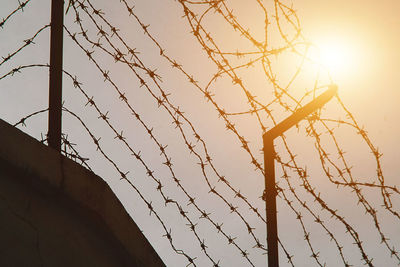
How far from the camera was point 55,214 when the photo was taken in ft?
5.81

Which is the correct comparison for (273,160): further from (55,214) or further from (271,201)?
(55,214)

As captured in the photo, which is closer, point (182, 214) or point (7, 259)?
point (7, 259)

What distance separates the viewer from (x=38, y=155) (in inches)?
67.3

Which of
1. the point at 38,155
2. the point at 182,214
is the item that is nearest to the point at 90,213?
the point at 38,155

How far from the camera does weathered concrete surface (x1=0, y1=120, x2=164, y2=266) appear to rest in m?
1.62

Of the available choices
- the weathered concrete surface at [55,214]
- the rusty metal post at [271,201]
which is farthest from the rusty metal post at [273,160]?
the weathered concrete surface at [55,214]

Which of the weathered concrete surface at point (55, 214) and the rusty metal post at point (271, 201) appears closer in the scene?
the weathered concrete surface at point (55, 214)

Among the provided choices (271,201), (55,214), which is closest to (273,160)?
(271,201)

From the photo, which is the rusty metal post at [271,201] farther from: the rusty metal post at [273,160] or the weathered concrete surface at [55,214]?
the weathered concrete surface at [55,214]

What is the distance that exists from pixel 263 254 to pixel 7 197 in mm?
1134

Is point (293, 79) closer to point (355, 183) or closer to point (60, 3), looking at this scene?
point (355, 183)

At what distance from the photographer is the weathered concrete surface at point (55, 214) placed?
5.30ft

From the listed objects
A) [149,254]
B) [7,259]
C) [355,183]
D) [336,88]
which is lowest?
[7,259]

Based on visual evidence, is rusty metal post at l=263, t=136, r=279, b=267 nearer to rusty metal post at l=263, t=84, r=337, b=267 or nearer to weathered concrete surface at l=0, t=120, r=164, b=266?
rusty metal post at l=263, t=84, r=337, b=267
